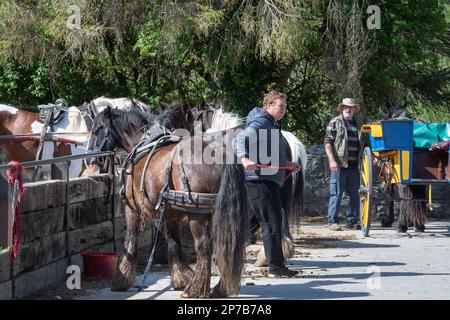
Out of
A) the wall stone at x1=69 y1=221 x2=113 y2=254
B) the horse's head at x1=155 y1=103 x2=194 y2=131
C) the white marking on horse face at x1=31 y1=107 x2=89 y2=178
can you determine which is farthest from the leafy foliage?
the wall stone at x1=69 y1=221 x2=113 y2=254

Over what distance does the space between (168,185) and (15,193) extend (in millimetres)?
1405

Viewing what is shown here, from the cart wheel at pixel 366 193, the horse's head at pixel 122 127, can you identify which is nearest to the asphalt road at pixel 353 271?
the cart wheel at pixel 366 193

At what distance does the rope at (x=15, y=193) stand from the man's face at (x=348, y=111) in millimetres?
7317

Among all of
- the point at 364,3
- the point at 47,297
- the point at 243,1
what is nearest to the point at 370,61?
the point at 364,3

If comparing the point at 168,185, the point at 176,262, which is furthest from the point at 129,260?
the point at 168,185

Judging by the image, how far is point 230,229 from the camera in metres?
7.72

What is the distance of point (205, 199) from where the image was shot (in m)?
7.94

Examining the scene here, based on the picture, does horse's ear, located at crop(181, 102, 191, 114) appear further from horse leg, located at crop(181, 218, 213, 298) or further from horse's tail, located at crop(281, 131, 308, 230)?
horse leg, located at crop(181, 218, 213, 298)

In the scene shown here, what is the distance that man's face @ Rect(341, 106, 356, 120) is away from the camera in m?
14.0

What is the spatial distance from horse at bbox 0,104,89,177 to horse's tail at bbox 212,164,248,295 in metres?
5.54

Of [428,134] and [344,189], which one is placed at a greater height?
[428,134]

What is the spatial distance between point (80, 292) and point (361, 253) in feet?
14.1

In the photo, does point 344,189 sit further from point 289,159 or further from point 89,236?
point 89,236

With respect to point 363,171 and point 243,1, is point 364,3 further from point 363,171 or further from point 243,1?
point 363,171
